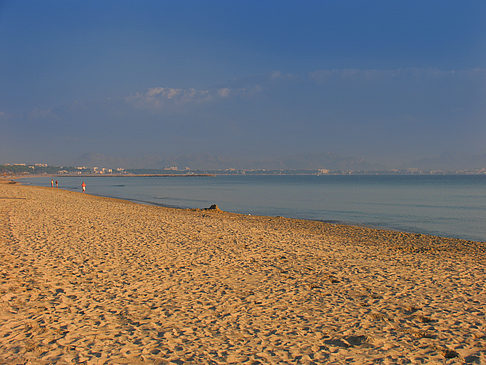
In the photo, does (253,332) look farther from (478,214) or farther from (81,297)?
(478,214)

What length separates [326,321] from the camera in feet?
22.0

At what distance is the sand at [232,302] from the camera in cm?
551

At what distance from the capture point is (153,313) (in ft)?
22.6

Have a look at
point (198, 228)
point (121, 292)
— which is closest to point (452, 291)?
point (121, 292)

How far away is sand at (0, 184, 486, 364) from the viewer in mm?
5512

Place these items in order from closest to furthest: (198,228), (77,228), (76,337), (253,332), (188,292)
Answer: (76,337) → (253,332) → (188,292) → (77,228) → (198,228)

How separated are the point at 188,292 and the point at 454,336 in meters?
5.00

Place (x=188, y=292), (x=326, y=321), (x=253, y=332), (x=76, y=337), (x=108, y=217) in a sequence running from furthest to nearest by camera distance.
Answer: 1. (x=108, y=217)
2. (x=188, y=292)
3. (x=326, y=321)
4. (x=253, y=332)
5. (x=76, y=337)

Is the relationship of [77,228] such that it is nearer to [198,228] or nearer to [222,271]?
[198,228]

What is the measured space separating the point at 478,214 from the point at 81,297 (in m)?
33.5

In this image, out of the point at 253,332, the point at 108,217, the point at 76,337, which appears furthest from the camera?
the point at 108,217

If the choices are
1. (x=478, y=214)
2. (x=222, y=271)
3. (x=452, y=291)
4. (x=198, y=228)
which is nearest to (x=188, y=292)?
(x=222, y=271)

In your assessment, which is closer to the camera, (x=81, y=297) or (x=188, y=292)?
(x=81, y=297)

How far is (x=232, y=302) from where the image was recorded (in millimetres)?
7609
